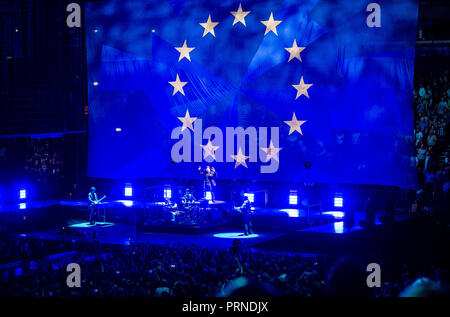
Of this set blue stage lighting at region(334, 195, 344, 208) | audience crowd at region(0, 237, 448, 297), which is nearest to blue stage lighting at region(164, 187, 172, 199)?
blue stage lighting at region(334, 195, 344, 208)

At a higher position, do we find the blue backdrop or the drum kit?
the blue backdrop

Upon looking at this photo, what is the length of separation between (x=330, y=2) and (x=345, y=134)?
3880 millimetres

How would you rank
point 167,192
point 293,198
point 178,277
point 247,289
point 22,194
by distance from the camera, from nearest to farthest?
1. point 247,289
2. point 178,277
3. point 293,198
4. point 167,192
5. point 22,194

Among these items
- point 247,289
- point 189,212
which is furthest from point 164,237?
point 247,289

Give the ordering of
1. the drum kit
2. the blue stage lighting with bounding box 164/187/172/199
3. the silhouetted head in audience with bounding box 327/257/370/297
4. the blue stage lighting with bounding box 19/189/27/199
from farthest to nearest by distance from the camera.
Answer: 1. the blue stage lighting with bounding box 19/189/27/199
2. the blue stage lighting with bounding box 164/187/172/199
3. the drum kit
4. the silhouetted head in audience with bounding box 327/257/370/297

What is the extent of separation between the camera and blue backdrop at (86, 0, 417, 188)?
18.3 metres

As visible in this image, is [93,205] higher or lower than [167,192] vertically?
lower

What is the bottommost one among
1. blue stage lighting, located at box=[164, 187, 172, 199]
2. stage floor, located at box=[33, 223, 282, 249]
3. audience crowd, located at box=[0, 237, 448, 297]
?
stage floor, located at box=[33, 223, 282, 249]

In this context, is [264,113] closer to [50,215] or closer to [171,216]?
[171,216]

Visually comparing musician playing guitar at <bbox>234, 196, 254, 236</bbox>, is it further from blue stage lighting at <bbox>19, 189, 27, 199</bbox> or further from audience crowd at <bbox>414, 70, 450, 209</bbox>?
blue stage lighting at <bbox>19, 189, 27, 199</bbox>

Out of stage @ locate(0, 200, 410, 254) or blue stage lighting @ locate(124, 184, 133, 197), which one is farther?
blue stage lighting @ locate(124, 184, 133, 197)

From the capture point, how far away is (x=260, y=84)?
66.4 feet

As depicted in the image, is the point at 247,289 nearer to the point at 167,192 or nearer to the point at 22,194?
the point at 167,192

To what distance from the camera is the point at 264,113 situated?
20109 millimetres
